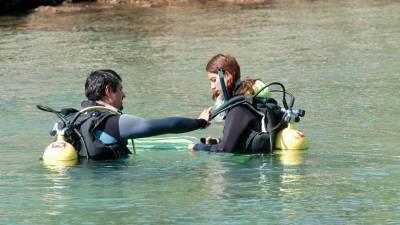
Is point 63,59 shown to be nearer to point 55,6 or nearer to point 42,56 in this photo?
point 42,56

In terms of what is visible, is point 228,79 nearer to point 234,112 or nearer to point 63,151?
point 234,112

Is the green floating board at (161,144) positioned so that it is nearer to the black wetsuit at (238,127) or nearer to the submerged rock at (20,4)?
the black wetsuit at (238,127)

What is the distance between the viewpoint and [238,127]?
8312 mm

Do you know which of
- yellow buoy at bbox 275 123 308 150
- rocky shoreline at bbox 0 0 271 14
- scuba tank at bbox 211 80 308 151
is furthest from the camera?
rocky shoreline at bbox 0 0 271 14

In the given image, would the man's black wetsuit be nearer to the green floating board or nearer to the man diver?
the man diver

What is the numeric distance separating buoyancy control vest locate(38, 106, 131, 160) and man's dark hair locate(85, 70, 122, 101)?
0.14 meters

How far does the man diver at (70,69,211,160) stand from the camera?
7695 mm

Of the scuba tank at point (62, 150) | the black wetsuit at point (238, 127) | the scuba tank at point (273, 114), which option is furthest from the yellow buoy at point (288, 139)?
the scuba tank at point (62, 150)

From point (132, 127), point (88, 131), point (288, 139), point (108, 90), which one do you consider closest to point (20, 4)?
point (288, 139)

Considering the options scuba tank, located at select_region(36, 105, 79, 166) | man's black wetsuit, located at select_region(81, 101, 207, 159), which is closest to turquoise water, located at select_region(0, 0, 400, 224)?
scuba tank, located at select_region(36, 105, 79, 166)

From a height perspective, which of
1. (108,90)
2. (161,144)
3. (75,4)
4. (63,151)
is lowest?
(161,144)

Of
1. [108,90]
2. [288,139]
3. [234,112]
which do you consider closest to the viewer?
[108,90]

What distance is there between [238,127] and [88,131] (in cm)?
120

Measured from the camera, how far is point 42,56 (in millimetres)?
16891
